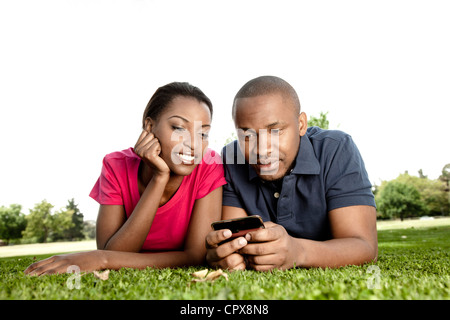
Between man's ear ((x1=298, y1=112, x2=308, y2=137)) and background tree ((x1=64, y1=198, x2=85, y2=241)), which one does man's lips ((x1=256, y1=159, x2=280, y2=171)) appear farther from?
background tree ((x1=64, y1=198, x2=85, y2=241))

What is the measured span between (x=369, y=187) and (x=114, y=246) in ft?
9.01

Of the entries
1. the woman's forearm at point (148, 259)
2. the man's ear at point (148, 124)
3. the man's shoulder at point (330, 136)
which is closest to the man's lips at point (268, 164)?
the man's shoulder at point (330, 136)

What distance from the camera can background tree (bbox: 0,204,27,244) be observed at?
204 feet

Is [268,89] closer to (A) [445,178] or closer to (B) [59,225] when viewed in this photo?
(B) [59,225]

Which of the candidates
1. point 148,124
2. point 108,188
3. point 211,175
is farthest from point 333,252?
point 108,188

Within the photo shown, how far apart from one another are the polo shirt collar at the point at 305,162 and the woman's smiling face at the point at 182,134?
2.38 ft

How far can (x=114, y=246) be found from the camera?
3627 millimetres

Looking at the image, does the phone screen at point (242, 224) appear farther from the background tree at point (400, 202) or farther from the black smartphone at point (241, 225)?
the background tree at point (400, 202)

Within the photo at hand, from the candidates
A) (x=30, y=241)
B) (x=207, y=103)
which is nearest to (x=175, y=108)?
(x=207, y=103)

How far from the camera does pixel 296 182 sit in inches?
155

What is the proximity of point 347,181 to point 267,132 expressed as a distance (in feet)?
3.49

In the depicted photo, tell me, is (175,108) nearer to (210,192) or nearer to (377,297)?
(210,192)

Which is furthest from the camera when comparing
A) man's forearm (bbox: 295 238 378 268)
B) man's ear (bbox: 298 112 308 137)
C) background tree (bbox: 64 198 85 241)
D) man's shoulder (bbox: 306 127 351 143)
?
background tree (bbox: 64 198 85 241)

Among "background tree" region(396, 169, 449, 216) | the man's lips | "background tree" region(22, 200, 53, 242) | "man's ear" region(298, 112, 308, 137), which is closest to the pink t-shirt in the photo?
the man's lips
